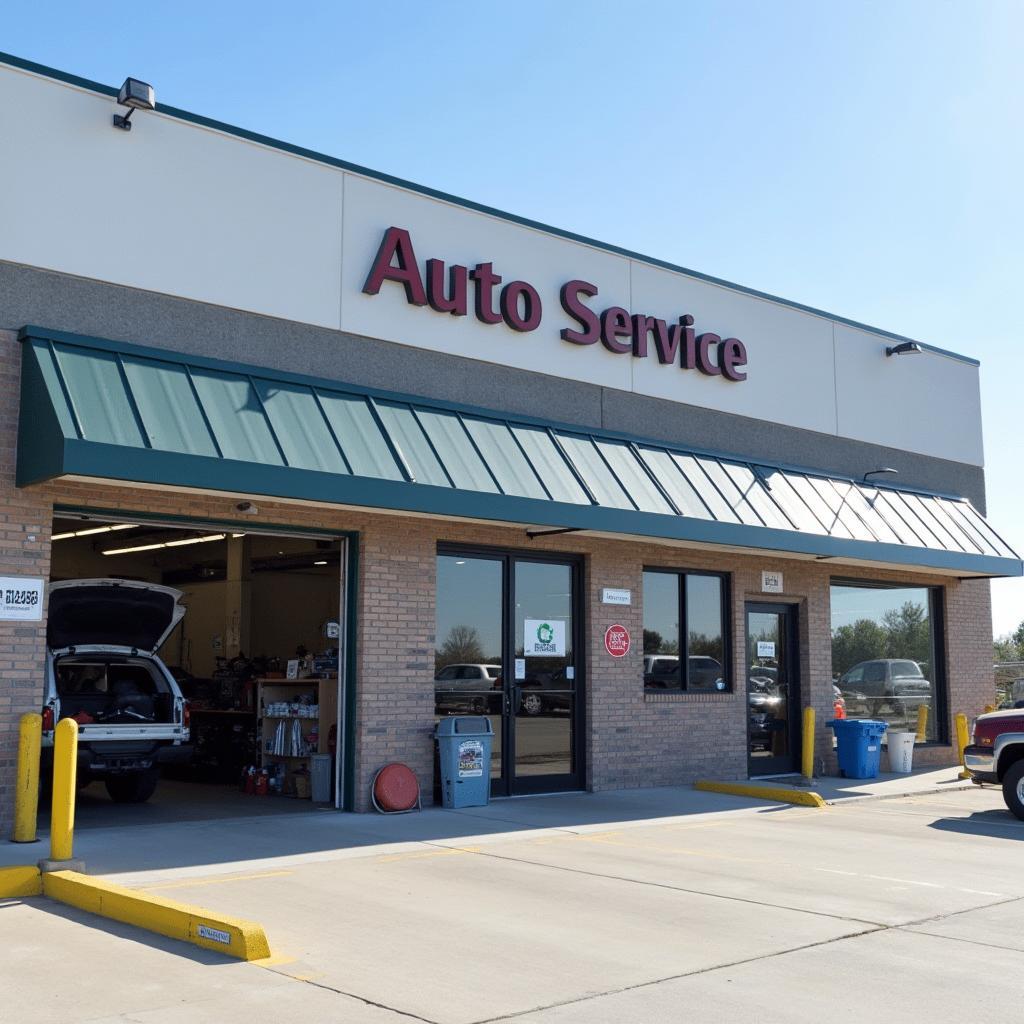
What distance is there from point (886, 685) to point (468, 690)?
350 inches

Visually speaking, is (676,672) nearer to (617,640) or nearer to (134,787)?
(617,640)

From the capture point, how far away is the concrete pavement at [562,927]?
6352mm

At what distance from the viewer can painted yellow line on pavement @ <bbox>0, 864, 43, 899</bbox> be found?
8648mm

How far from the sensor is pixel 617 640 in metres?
15.9

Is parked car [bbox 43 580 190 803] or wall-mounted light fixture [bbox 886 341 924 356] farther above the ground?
wall-mounted light fixture [bbox 886 341 924 356]

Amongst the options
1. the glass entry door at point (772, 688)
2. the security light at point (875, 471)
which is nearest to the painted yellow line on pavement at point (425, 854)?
the glass entry door at point (772, 688)

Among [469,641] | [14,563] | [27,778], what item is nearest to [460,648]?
[469,641]

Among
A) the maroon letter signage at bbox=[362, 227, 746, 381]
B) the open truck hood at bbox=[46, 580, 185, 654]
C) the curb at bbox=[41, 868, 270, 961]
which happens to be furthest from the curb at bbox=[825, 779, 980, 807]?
the curb at bbox=[41, 868, 270, 961]

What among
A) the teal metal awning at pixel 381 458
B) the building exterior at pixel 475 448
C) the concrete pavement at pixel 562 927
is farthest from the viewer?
the building exterior at pixel 475 448

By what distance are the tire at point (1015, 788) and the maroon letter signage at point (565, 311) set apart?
22.3 ft

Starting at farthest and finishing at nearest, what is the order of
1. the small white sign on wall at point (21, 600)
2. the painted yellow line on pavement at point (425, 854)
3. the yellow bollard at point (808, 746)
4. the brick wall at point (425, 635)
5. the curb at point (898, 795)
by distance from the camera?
the yellow bollard at point (808, 746)
the curb at point (898, 795)
the brick wall at point (425, 635)
the small white sign on wall at point (21, 600)
the painted yellow line on pavement at point (425, 854)

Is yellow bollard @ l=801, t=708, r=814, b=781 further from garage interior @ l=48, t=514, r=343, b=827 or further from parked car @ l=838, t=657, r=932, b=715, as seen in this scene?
garage interior @ l=48, t=514, r=343, b=827

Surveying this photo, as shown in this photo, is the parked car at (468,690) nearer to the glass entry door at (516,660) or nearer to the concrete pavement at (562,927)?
the glass entry door at (516,660)

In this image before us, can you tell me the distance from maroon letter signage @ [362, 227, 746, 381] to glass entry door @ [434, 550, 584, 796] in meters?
3.01
